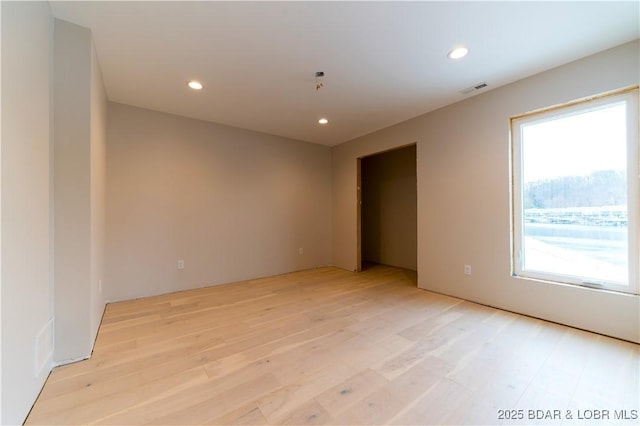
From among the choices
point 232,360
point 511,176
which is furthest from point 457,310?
point 232,360

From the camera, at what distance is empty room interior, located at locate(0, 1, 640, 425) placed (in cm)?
135

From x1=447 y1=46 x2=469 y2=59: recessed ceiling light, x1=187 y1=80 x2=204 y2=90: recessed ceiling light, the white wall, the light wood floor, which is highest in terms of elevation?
x1=187 y1=80 x2=204 y2=90: recessed ceiling light

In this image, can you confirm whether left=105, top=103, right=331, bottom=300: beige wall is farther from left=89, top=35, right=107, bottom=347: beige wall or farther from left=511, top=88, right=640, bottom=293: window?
left=511, top=88, right=640, bottom=293: window

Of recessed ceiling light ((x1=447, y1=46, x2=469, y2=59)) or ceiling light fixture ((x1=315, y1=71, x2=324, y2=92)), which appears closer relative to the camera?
recessed ceiling light ((x1=447, y1=46, x2=469, y2=59))

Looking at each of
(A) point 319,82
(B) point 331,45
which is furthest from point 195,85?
(B) point 331,45

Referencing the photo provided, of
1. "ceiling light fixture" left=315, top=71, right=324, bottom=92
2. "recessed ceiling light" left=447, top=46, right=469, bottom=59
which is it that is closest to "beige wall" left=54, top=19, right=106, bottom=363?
"ceiling light fixture" left=315, top=71, right=324, bottom=92

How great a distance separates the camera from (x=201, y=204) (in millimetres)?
3541

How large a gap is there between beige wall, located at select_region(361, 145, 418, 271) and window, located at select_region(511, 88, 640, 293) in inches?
81.2

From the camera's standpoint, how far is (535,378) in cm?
156

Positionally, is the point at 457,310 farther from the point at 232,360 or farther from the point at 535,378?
the point at 232,360

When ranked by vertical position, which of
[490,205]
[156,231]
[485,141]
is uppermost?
[485,141]

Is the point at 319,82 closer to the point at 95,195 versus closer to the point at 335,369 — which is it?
the point at 95,195

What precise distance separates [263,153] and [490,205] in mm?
3348

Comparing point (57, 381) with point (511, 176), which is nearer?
point (57, 381)
